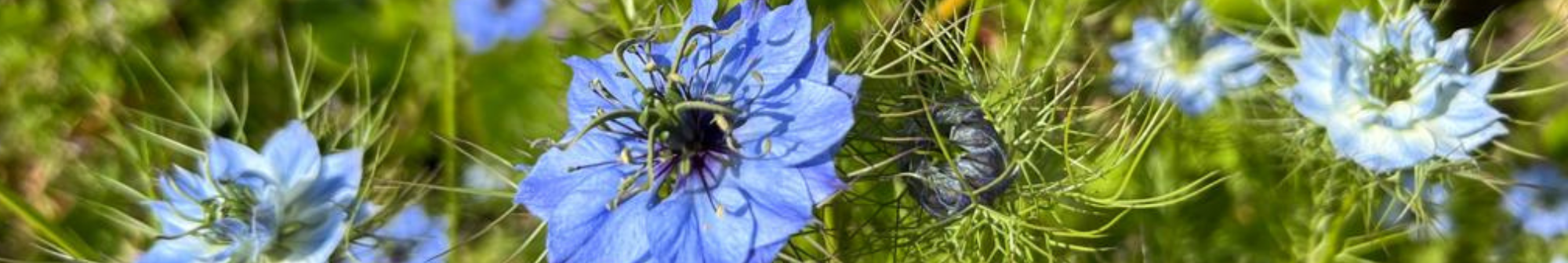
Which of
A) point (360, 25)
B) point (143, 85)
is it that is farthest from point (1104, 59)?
point (143, 85)

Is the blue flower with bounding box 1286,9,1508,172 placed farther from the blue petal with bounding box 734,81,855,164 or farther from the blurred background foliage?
the blue petal with bounding box 734,81,855,164

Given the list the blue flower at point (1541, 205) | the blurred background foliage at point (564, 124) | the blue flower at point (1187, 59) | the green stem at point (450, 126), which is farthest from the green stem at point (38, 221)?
the blue flower at point (1541, 205)

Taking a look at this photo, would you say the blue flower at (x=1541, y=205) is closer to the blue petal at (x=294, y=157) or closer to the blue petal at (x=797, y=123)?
the blue petal at (x=797, y=123)

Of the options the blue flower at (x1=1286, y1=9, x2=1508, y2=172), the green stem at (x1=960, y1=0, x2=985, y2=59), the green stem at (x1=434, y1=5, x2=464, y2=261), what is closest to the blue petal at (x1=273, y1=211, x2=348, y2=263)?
the green stem at (x1=434, y1=5, x2=464, y2=261)

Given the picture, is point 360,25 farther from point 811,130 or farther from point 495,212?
point 811,130

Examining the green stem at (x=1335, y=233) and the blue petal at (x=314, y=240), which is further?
the green stem at (x=1335, y=233)
